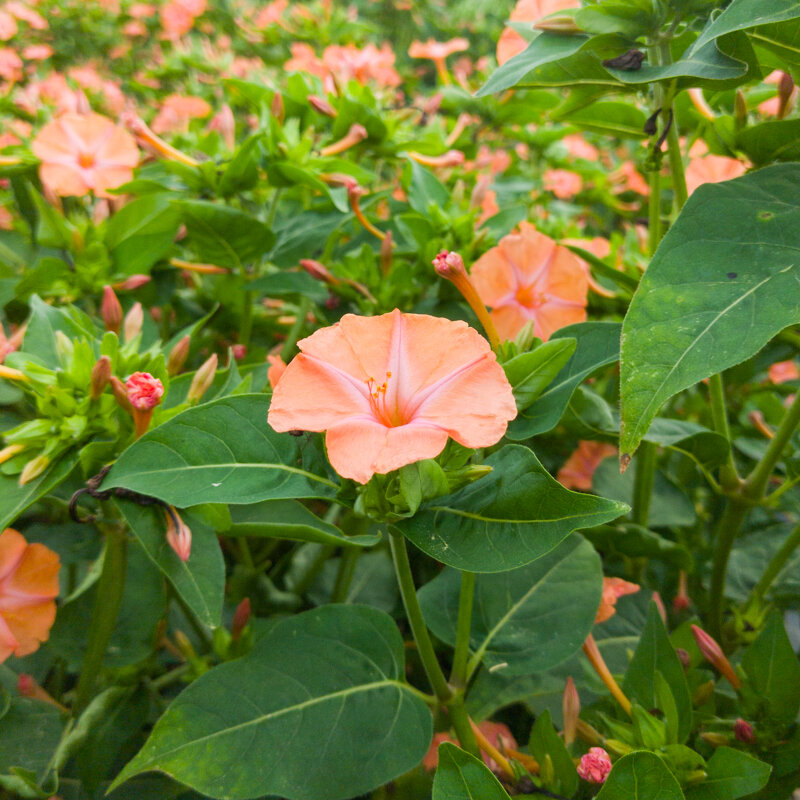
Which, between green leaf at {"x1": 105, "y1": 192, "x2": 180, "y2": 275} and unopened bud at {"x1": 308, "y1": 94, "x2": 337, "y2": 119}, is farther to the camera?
unopened bud at {"x1": 308, "y1": 94, "x2": 337, "y2": 119}

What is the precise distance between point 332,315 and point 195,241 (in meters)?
0.27

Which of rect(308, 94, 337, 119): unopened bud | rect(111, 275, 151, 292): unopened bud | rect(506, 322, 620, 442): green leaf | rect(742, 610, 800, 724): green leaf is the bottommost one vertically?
rect(742, 610, 800, 724): green leaf

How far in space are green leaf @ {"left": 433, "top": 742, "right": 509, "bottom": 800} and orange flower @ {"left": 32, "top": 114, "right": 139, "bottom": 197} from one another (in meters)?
1.10

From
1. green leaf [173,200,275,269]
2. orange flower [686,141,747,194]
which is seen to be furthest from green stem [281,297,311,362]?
orange flower [686,141,747,194]

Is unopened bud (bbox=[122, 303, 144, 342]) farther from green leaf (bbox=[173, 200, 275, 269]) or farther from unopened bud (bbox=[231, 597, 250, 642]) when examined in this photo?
unopened bud (bbox=[231, 597, 250, 642])

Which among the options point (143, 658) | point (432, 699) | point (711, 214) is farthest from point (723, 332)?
point (143, 658)

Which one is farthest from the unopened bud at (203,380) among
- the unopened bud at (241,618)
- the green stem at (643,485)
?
the green stem at (643,485)

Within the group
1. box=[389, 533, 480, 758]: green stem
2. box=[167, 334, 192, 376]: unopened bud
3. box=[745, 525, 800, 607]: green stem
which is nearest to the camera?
box=[389, 533, 480, 758]: green stem

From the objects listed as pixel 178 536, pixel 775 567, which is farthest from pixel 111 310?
pixel 775 567

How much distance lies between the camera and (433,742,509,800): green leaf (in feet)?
2.01

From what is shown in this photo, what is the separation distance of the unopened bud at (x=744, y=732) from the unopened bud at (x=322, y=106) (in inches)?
46.7

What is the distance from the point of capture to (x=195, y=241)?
1126 mm

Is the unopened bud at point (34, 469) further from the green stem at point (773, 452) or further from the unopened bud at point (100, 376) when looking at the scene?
the green stem at point (773, 452)

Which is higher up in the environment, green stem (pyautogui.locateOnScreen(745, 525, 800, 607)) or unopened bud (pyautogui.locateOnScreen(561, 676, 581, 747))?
unopened bud (pyautogui.locateOnScreen(561, 676, 581, 747))
